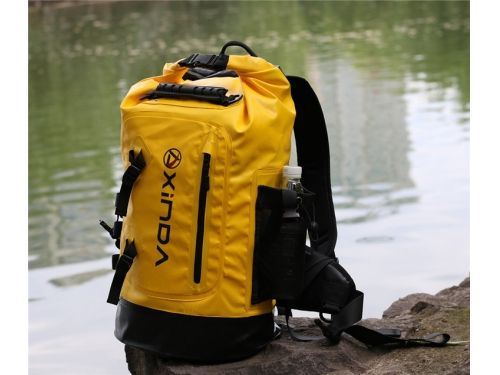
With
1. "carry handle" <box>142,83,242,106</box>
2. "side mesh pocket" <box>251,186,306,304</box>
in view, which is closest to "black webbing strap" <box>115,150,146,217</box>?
"carry handle" <box>142,83,242,106</box>

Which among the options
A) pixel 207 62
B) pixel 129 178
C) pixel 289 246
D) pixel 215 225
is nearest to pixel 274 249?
pixel 289 246

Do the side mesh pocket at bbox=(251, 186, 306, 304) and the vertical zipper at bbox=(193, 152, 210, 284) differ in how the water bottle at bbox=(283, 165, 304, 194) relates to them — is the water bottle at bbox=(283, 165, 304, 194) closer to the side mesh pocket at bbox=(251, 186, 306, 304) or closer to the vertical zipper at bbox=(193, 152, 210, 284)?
the side mesh pocket at bbox=(251, 186, 306, 304)

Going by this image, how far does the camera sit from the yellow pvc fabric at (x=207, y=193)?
7.79 feet

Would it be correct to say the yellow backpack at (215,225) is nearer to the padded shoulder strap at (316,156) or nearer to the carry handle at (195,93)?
the carry handle at (195,93)

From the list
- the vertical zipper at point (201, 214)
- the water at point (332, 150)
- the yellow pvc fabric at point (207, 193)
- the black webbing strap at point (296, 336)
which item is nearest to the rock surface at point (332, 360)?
the black webbing strap at point (296, 336)

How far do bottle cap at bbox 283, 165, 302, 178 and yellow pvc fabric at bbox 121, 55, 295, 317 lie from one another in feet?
0.06

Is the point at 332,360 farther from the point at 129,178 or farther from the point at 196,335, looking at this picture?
the point at 129,178

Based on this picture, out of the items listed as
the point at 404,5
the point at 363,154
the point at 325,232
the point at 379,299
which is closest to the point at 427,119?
the point at 363,154

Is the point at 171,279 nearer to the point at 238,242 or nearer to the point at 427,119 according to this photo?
the point at 238,242

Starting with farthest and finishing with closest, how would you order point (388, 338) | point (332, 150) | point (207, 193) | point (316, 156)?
point (332, 150), point (316, 156), point (388, 338), point (207, 193)

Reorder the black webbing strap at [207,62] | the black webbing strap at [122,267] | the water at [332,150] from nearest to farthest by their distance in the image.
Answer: the black webbing strap at [122,267]
the black webbing strap at [207,62]
the water at [332,150]

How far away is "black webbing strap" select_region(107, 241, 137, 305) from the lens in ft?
8.10

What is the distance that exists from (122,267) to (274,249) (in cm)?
36

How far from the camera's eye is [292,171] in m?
2.44
